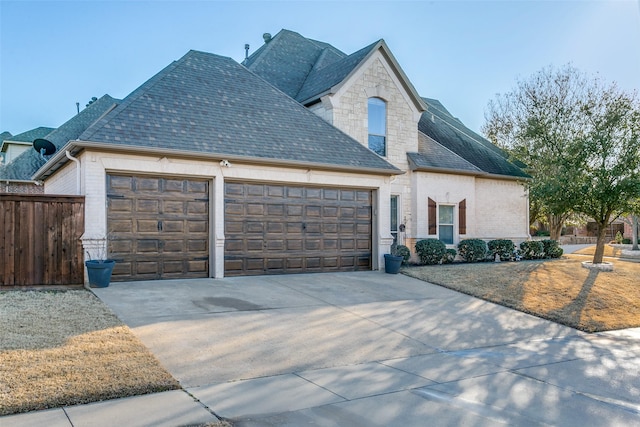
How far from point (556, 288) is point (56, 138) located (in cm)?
2126

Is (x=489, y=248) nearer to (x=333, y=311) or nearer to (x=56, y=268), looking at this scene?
(x=333, y=311)

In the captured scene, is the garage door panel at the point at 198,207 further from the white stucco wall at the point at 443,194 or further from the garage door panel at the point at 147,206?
the white stucco wall at the point at 443,194

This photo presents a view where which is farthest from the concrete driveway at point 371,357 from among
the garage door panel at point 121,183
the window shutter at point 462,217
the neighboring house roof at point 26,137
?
the neighboring house roof at point 26,137

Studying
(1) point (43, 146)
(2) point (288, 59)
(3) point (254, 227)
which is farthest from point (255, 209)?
(2) point (288, 59)

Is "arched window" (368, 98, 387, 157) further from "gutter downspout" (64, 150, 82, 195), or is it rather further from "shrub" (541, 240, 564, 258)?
"gutter downspout" (64, 150, 82, 195)

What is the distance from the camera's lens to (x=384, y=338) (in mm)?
8711

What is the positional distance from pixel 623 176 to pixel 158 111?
48.0ft

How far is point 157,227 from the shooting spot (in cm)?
1259

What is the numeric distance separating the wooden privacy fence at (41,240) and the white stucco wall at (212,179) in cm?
38

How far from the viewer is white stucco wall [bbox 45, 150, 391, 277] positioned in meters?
11.7

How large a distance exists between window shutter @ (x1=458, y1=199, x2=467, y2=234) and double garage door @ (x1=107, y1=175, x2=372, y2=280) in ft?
17.7

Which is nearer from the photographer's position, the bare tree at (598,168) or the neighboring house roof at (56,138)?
the bare tree at (598,168)

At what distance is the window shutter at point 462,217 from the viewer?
19.9 meters

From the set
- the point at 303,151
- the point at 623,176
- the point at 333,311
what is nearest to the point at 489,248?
the point at 623,176
